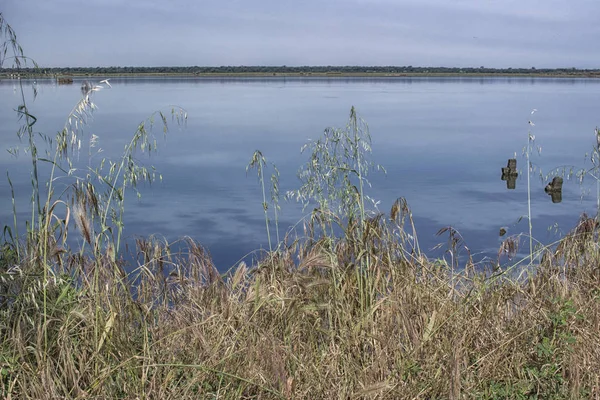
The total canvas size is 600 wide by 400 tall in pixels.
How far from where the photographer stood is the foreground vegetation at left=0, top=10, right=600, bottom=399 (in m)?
2.94

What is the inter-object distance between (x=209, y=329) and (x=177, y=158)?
55.6ft

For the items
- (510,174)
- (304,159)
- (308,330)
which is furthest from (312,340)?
(510,174)

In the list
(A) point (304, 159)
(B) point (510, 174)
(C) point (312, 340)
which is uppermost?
(C) point (312, 340)

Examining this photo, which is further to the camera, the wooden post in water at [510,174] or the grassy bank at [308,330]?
the wooden post in water at [510,174]

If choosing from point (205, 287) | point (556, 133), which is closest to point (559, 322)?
point (205, 287)

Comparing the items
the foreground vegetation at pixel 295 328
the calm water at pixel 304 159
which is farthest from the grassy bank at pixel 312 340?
the calm water at pixel 304 159

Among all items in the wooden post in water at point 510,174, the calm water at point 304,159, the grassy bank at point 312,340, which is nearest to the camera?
the grassy bank at point 312,340

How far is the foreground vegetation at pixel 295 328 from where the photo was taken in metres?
2.94

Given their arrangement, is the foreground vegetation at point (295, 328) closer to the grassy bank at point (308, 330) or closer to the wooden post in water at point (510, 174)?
the grassy bank at point (308, 330)

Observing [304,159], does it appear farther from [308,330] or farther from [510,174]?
[308,330]

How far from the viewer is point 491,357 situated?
3.27 m

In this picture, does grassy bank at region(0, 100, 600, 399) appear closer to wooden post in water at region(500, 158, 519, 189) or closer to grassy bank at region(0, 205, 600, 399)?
grassy bank at region(0, 205, 600, 399)

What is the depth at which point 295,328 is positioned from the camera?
138 inches

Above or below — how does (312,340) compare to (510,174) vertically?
above
